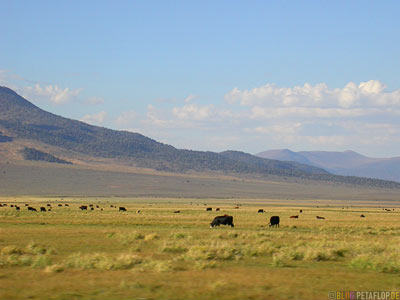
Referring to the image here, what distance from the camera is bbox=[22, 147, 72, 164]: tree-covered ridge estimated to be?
159 m

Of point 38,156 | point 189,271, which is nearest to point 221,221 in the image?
point 189,271

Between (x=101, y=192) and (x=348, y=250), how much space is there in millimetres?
107093

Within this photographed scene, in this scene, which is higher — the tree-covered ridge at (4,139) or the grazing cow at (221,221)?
the tree-covered ridge at (4,139)

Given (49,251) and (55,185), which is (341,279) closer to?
(49,251)

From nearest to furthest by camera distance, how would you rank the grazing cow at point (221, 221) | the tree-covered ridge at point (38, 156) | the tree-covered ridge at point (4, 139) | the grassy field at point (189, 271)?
the grassy field at point (189, 271) → the grazing cow at point (221, 221) → the tree-covered ridge at point (38, 156) → the tree-covered ridge at point (4, 139)

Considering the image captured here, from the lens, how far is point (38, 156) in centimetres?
16038

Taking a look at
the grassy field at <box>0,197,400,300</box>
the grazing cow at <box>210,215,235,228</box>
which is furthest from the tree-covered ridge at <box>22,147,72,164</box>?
the grassy field at <box>0,197,400,300</box>

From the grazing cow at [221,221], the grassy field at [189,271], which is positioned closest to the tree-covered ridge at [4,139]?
the grazing cow at [221,221]

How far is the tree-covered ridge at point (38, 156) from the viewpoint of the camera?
159 meters

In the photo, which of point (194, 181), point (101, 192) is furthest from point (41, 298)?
point (194, 181)

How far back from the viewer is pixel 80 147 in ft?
641

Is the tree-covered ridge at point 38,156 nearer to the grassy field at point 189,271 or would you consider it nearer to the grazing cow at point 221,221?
the grazing cow at point 221,221

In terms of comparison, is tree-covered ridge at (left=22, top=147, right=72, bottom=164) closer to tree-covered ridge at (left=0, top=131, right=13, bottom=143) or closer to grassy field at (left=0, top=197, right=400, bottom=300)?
tree-covered ridge at (left=0, top=131, right=13, bottom=143)

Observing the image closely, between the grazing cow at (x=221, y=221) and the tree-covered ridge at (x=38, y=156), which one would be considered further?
the tree-covered ridge at (x=38, y=156)
